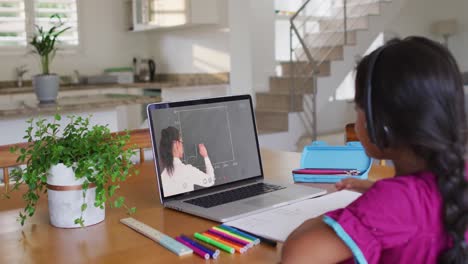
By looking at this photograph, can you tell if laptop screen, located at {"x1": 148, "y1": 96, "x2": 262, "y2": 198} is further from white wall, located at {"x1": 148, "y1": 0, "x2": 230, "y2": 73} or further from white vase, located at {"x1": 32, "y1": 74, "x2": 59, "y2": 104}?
white wall, located at {"x1": 148, "y1": 0, "x2": 230, "y2": 73}

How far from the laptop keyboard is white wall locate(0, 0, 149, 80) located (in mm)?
4492

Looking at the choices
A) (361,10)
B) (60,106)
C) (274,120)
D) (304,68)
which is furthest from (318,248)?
(361,10)

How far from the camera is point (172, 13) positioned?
4.84 metres

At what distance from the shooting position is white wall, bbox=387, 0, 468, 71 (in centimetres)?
796

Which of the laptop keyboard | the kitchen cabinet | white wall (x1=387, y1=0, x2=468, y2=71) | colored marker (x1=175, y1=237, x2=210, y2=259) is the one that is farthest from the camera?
white wall (x1=387, y1=0, x2=468, y2=71)

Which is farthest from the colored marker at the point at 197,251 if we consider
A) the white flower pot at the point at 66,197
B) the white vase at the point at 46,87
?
the white vase at the point at 46,87

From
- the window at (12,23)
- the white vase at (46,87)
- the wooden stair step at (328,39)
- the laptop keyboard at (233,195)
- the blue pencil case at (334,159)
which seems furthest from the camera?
the wooden stair step at (328,39)

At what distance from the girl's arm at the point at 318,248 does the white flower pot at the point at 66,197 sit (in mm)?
491

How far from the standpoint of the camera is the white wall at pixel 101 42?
Result: 5.51 metres

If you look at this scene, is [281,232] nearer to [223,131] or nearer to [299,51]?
[223,131]

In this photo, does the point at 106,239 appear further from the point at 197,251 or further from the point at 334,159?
the point at 334,159

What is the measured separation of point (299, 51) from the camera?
662cm

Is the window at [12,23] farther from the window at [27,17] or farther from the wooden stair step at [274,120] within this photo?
the wooden stair step at [274,120]

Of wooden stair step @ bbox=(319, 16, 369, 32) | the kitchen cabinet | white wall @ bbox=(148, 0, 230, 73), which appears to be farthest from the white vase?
wooden stair step @ bbox=(319, 16, 369, 32)
